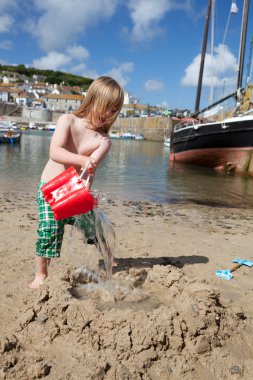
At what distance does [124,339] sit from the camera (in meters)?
2.15

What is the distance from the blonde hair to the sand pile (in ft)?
4.13

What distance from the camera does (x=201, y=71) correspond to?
30.4 meters

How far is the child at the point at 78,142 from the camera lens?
8.95 ft

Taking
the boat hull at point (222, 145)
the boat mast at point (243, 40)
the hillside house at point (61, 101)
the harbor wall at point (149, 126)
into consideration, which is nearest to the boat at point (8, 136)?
the boat hull at point (222, 145)

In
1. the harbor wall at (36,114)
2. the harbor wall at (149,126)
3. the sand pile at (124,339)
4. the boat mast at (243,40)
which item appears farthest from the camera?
the harbor wall at (36,114)

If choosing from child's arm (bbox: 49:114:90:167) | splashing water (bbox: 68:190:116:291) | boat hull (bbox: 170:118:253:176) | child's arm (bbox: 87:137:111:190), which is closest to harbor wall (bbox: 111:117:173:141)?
boat hull (bbox: 170:118:253:176)

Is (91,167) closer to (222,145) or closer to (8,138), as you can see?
(222,145)

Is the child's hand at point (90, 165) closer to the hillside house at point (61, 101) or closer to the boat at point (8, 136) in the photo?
the boat at point (8, 136)

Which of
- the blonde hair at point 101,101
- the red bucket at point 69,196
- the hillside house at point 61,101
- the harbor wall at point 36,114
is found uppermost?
the hillside house at point 61,101

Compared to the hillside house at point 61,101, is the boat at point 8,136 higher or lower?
lower

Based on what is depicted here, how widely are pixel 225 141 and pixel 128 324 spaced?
14272mm

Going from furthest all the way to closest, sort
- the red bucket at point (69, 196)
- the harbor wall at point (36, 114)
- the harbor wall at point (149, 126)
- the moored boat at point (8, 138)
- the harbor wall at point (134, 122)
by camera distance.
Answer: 1. the harbor wall at point (36, 114)
2. the harbor wall at point (134, 122)
3. the harbor wall at point (149, 126)
4. the moored boat at point (8, 138)
5. the red bucket at point (69, 196)

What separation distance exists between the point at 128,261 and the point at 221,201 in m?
5.81

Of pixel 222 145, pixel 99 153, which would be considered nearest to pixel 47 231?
pixel 99 153
